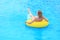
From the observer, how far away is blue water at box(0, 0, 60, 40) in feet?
12.9

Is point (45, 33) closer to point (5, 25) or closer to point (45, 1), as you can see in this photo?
point (5, 25)

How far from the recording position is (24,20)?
4660 millimetres

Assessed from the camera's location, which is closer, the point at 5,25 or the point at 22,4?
the point at 5,25

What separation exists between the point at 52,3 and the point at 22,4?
1080 mm

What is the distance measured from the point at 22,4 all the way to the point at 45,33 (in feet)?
7.30

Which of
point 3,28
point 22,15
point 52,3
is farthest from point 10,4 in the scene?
point 3,28

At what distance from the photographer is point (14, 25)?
14.4 ft

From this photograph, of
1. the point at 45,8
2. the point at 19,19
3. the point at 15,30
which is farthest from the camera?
the point at 45,8

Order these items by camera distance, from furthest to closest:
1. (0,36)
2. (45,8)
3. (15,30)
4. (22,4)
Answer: (22,4)
(45,8)
(15,30)
(0,36)

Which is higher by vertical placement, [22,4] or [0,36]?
[22,4]

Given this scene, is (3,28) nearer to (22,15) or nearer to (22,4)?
(22,15)

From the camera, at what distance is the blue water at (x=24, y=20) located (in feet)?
12.9

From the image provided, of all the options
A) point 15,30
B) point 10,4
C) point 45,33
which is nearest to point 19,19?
point 15,30

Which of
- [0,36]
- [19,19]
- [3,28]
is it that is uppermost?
[19,19]
